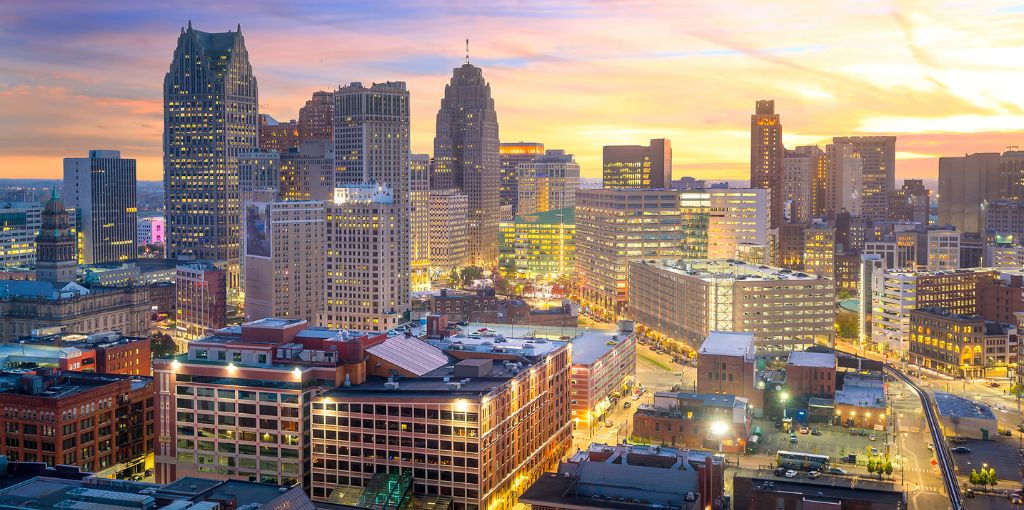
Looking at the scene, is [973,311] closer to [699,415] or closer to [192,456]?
[699,415]

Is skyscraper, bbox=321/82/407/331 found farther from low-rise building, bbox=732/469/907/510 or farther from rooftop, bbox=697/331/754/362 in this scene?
low-rise building, bbox=732/469/907/510

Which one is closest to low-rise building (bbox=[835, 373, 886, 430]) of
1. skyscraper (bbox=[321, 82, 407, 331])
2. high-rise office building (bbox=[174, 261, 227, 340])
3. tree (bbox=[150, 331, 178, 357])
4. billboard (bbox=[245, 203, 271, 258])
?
skyscraper (bbox=[321, 82, 407, 331])

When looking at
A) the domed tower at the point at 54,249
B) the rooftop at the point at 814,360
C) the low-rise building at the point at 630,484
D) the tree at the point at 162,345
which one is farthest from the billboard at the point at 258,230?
the low-rise building at the point at 630,484

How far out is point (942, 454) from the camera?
117062 millimetres

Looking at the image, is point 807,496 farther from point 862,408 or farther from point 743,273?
point 743,273

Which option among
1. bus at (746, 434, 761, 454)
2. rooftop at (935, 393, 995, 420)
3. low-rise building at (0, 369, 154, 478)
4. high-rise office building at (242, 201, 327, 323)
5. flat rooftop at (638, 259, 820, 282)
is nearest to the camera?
low-rise building at (0, 369, 154, 478)

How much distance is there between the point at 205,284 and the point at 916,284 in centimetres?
12308

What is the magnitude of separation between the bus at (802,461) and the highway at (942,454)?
11.9 m

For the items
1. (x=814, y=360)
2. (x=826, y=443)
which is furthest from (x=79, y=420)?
(x=814, y=360)

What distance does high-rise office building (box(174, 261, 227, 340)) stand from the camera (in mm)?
195000

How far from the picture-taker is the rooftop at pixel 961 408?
423 feet

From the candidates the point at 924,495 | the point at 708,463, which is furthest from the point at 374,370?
the point at 924,495

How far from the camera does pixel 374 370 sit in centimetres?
9838

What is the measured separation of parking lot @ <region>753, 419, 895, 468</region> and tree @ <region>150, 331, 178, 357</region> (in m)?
90.6
